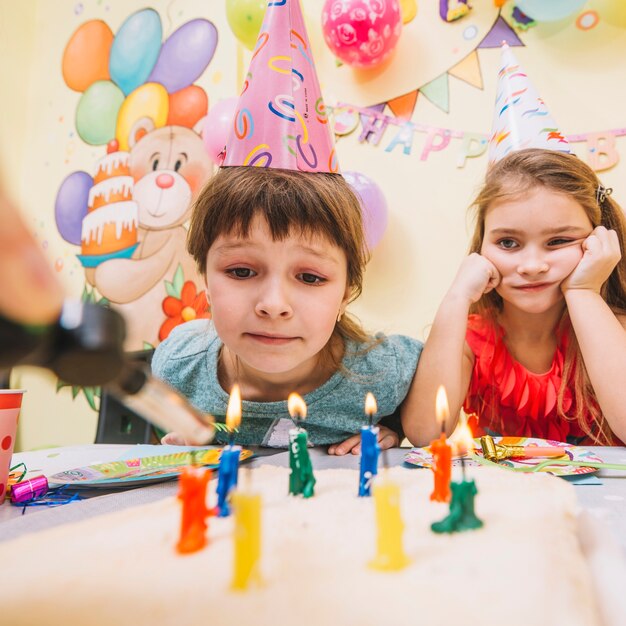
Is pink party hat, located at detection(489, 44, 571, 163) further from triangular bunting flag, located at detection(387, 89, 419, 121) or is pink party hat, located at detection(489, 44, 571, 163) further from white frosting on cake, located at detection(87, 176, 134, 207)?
white frosting on cake, located at detection(87, 176, 134, 207)

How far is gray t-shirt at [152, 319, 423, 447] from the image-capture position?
0.99 m

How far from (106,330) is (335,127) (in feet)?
6.13

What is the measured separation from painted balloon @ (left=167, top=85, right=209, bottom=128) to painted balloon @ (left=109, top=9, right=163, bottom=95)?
234 millimetres

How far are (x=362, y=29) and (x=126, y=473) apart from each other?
5.14ft

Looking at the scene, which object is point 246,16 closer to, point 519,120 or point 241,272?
point 519,120

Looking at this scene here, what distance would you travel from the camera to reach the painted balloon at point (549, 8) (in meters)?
1.53

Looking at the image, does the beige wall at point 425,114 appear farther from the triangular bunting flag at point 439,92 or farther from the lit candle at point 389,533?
the lit candle at point 389,533

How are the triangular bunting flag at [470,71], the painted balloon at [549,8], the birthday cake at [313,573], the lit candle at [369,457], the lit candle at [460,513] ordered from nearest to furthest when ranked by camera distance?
1. the birthday cake at [313,573]
2. the lit candle at [460,513]
3. the lit candle at [369,457]
4. the painted balloon at [549,8]
5. the triangular bunting flag at [470,71]

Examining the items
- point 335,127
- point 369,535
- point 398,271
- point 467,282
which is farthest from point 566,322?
point 335,127

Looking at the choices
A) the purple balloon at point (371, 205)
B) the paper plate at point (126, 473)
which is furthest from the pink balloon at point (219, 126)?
the paper plate at point (126, 473)

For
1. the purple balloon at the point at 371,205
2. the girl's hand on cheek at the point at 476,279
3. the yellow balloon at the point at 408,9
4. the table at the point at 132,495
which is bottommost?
the table at the point at 132,495

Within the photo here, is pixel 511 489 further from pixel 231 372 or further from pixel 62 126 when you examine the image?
pixel 62 126

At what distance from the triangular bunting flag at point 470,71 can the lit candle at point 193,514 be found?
5.63ft

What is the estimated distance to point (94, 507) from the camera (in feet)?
1.77
